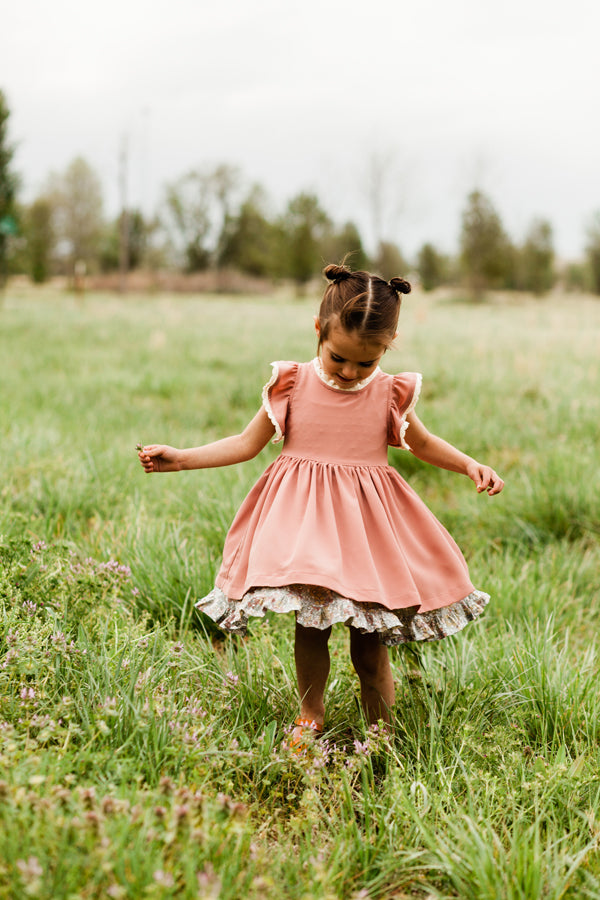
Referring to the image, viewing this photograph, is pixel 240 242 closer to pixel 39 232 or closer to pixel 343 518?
pixel 39 232

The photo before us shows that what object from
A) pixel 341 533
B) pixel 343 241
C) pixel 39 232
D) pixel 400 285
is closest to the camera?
pixel 341 533

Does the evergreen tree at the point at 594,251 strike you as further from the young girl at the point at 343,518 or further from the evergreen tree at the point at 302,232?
the young girl at the point at 343,518

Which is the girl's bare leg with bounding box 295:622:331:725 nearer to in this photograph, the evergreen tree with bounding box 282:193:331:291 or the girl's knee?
the girl's knee

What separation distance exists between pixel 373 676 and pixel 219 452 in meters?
0.85

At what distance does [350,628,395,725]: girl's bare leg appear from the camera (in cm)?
220

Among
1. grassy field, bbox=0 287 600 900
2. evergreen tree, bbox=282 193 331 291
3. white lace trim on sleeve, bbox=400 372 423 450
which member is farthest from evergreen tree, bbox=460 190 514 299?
white lace trim on sleeve, bbox=400 372 423 450

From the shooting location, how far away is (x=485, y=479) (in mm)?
2252

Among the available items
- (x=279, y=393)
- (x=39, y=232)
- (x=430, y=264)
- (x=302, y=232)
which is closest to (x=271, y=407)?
(x=279, y=393)

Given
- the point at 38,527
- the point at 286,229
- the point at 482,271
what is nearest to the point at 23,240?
the point at 286,229

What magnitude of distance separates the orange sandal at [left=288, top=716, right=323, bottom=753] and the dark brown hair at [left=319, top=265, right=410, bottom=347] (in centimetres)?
112

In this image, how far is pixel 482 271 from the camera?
44.1 m

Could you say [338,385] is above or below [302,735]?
above

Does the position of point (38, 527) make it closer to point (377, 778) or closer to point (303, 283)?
point (377, 778)

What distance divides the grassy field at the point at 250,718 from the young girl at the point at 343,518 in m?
0.20
